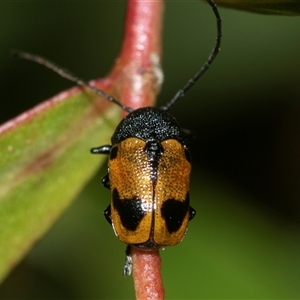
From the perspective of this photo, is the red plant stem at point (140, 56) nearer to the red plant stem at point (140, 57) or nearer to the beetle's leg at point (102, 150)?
the red plant stem at point (140, 57)

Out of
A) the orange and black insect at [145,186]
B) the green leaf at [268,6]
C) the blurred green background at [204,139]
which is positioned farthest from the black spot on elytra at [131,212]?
the blurred green background at [204,139]

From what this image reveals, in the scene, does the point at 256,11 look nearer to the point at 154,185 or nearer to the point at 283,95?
the point at 154,185

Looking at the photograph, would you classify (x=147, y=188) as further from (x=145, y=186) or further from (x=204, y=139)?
(x=204, y=139)

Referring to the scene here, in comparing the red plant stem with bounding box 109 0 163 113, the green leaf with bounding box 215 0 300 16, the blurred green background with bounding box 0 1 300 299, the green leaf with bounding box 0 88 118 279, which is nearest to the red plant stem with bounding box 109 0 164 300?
the red plant stem with bounding box 109 0 163 113

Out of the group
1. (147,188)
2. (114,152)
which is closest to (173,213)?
(147,188)

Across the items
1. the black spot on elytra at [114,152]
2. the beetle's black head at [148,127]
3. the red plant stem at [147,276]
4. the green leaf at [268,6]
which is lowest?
the red plant stem at [147,276]

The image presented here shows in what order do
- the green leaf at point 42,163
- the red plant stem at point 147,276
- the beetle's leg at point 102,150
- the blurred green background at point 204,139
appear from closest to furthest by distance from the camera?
the red plant stem at point 147,276 → the green leaf at point 42,163 → the beetle's leg at point 102,150 → the blurred green background at point 204,139

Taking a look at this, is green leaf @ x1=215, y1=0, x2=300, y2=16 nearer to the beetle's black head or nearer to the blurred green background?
the beetle's black head
